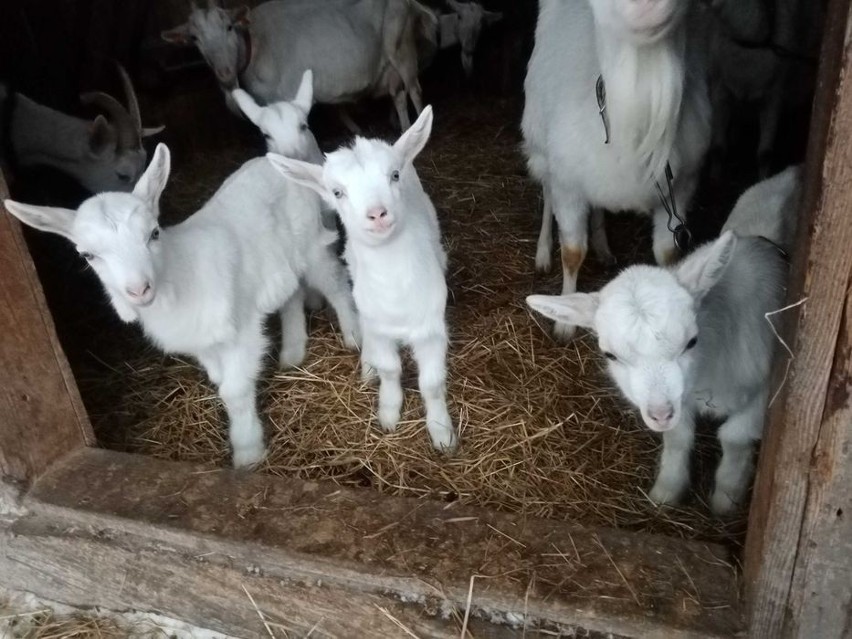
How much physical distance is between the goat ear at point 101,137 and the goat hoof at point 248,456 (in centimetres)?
215

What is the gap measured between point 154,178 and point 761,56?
11.6 feet

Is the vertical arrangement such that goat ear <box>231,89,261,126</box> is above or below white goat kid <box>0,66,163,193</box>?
above

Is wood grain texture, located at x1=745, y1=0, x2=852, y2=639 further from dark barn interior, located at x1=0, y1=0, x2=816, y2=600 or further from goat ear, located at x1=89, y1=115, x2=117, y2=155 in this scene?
goat ear, located at x1=89, y1=115, x2=117, y2=155

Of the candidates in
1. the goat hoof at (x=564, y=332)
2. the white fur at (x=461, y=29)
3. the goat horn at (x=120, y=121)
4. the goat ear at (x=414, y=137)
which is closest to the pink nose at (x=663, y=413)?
the goat ear at (x=414, y=137)

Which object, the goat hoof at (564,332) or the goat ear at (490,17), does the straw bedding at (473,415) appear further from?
the goat ear at (490,17)

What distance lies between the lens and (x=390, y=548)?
2420 millimetres

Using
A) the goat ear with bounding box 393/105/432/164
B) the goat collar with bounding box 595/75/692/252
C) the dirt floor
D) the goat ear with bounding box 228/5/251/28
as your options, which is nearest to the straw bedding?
the dirt floor

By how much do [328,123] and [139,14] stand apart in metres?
1.67

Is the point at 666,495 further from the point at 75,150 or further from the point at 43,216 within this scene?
the point at 75,150

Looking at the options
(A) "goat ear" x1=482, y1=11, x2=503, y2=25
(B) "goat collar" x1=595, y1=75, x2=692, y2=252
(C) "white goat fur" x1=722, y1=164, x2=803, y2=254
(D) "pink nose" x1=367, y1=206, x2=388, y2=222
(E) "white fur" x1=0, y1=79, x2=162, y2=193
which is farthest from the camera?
(A) "goat ear" x1=482, y1=11, x2=503, y2=25

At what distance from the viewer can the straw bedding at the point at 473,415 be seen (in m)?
2.96

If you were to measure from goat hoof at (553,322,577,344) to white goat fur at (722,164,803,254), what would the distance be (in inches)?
33.2

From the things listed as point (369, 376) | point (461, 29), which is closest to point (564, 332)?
point (369, 376)

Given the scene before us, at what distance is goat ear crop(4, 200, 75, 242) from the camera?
245 cm
